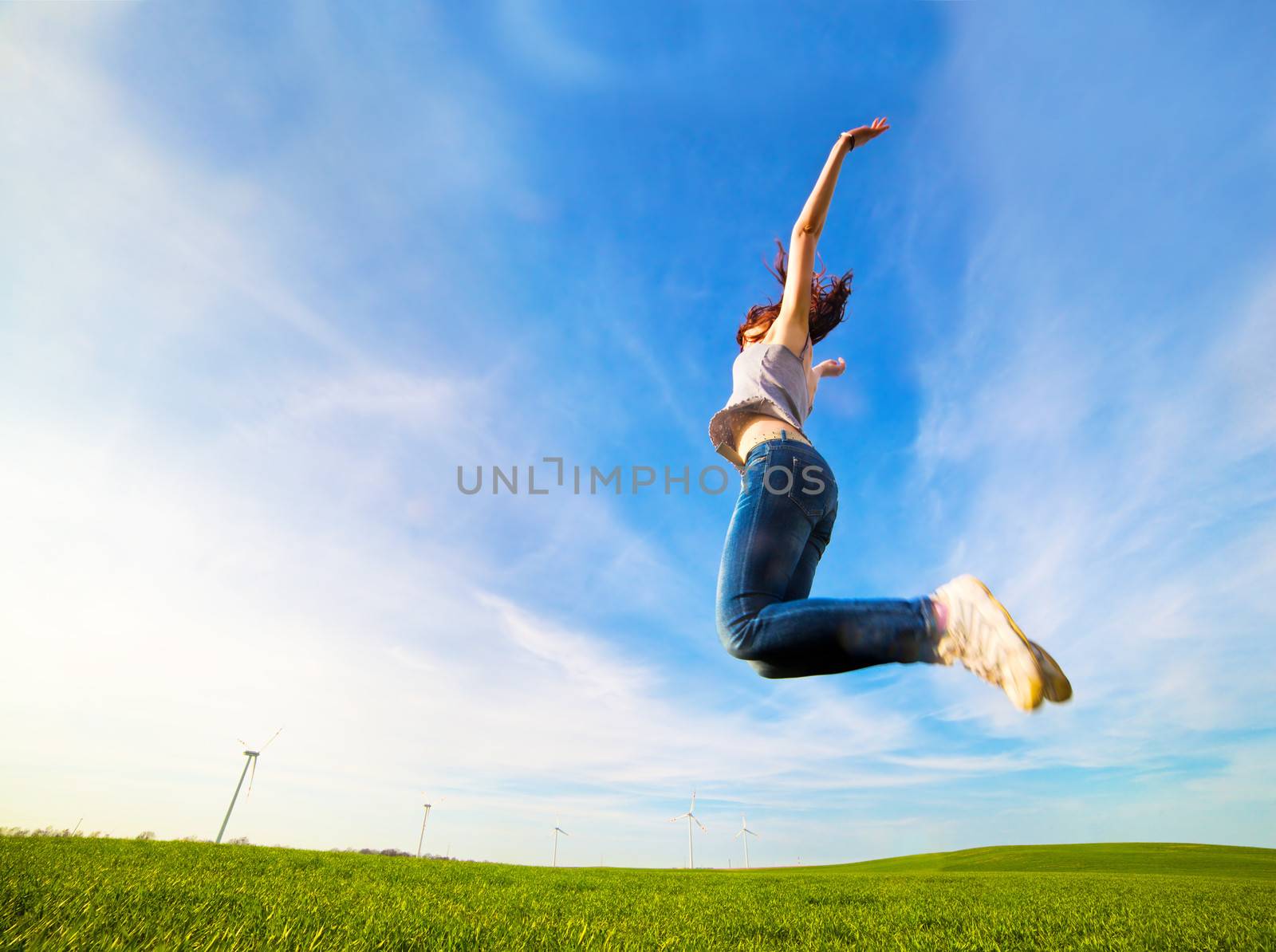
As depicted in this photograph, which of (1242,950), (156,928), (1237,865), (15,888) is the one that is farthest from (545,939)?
(1237,865)

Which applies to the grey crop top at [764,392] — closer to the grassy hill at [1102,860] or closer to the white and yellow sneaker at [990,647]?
the white and yellow sneaker at [990,647]

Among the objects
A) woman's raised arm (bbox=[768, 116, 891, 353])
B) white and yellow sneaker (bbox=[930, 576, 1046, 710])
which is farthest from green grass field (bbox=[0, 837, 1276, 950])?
woman's raised arm (bbox=[768, 116, 891, 353])

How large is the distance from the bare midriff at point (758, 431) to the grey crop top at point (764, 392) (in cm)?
3

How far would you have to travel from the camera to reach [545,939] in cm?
281

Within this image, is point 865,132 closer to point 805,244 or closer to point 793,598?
point 805,244

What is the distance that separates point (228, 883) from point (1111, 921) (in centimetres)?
657

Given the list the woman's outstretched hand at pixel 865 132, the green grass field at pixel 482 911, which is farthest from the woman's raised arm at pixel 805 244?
the green grass field at pixel 482 911

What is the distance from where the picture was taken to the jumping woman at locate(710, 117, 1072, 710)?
2.21 meters

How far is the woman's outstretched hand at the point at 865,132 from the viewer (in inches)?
128

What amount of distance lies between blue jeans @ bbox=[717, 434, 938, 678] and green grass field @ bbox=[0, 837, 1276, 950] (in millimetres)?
1641

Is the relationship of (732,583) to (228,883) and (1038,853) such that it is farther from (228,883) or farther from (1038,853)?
(1038,853)

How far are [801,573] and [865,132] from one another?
251 cm

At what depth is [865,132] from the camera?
332 cm

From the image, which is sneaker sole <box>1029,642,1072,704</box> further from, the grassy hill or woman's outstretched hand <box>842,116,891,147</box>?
the grassy hill
